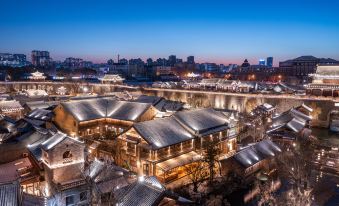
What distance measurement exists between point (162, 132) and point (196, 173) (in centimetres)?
564

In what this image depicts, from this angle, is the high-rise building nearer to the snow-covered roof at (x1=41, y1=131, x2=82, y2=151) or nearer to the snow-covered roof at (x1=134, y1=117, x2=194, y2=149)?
the snow-covered roof at (x1=134, y1=117, x2=194, y2=149)

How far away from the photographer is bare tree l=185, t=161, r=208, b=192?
27.2 meters

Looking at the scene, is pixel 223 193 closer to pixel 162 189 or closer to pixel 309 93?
pixel 162 189

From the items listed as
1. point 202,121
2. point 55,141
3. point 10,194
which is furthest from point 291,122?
point 10,194

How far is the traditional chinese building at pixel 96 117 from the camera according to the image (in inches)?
1529

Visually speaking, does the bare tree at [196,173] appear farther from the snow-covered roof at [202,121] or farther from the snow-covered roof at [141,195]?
the snow-covered roof at [141,195]

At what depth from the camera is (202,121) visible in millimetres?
35062

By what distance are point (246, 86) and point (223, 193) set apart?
61.3 m

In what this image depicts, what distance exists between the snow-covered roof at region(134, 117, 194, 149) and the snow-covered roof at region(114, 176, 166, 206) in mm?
9264

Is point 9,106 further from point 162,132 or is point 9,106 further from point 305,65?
point 305,65

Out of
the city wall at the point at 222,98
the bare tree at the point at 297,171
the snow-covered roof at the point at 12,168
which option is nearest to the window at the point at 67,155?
the snow-covered roof at the point at 12,168

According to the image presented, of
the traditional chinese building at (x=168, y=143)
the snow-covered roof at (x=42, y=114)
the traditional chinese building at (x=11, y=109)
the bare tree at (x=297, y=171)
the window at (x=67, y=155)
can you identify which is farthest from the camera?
the traditional chinese building at (x=11, y=109)

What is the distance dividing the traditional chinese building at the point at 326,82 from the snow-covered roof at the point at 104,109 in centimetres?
4215

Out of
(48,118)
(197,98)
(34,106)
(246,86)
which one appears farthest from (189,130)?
(246,86)
